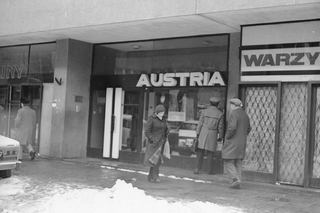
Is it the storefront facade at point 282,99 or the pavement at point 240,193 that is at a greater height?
the storefront facade at point 282,99

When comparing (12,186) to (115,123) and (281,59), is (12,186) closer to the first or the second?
(115,123)

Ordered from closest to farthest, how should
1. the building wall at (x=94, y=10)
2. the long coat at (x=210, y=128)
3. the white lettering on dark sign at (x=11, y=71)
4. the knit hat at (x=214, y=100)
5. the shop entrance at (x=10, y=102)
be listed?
the building wall at (x=94, y=10)
the long coat at (x=210, y=128)
the knit hat at (x=214, y=100)
the shop entrance at (x=10, y=102)
the white lettering on dark sign at (x=11, y=71)

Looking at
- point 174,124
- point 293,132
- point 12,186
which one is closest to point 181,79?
point 174,124

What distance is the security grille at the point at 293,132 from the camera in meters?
9.70

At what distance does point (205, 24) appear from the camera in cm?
1068

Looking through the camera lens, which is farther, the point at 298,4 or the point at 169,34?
the point at 169,34

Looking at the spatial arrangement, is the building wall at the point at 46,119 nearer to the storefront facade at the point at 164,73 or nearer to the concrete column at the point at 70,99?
the storefront facade at the point at 164,73

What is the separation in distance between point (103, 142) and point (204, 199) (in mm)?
6486

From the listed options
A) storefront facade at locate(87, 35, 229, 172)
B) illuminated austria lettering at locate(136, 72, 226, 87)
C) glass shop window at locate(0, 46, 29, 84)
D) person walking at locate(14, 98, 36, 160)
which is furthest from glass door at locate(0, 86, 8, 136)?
illuminated austria lettering at locate(136, 72, 226, 87)

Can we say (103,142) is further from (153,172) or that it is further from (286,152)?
(286,152)

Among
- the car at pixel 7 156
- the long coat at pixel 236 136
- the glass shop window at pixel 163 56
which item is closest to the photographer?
the car at pixel 7 156

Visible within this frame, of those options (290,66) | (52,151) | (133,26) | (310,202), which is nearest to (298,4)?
(290,66)

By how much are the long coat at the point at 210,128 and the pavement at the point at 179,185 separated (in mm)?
763

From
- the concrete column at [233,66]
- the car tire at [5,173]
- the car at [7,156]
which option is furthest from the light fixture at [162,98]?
the car tire at [5,173]
